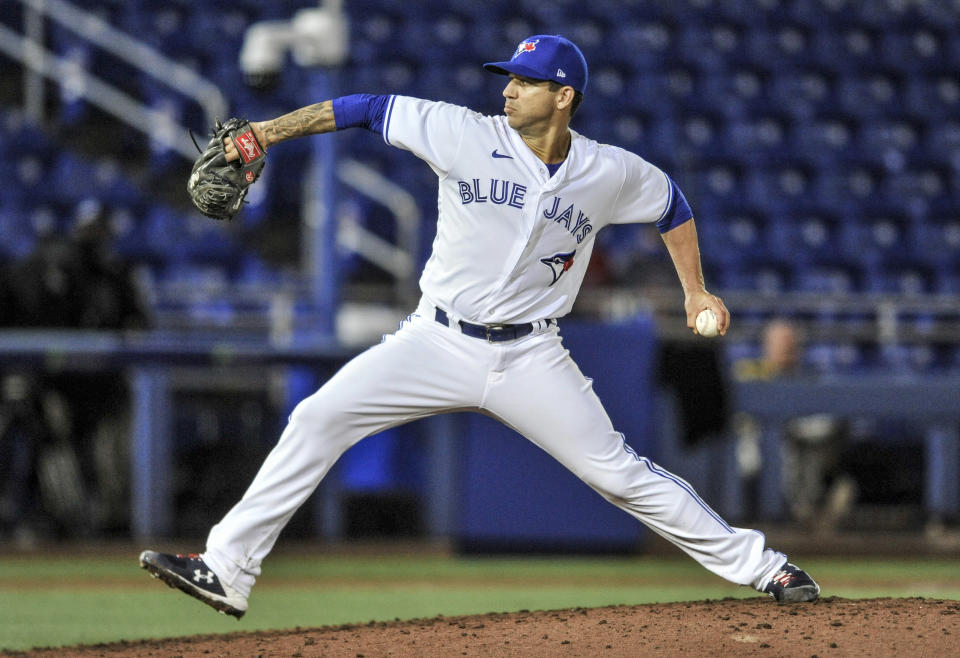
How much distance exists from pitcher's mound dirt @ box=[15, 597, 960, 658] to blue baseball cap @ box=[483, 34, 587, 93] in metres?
1.53

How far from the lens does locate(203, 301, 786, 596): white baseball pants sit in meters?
3.85

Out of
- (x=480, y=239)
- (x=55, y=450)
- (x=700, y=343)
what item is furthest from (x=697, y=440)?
(x=480, y=239)

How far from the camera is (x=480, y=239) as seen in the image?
3928 millimetres

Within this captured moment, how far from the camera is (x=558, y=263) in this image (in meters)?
4.02

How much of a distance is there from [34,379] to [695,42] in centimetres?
798

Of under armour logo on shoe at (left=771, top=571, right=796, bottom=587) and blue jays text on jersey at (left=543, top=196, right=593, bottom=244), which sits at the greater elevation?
blue jays text on jersey at (left=543, top=196, right=593, bottom=244)

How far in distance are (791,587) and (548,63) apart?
1.66 metres

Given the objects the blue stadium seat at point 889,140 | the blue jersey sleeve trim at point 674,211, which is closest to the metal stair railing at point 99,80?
the blue stadium seat at point 889,140

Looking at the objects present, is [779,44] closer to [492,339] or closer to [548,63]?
[548,63]

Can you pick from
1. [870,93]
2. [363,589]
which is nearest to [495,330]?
[363,589]

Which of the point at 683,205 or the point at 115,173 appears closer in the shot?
the point at 683,205

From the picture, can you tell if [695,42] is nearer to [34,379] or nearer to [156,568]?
[34,379]

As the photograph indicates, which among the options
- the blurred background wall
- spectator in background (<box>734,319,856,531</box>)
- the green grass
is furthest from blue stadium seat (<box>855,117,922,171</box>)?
the green grass

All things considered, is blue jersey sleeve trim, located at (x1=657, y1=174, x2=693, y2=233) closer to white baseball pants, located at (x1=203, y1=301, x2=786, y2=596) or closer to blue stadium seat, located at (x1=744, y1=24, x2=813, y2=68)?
white baseball pants, located at (x1=203, y1=301, x2=786, y2=596)
